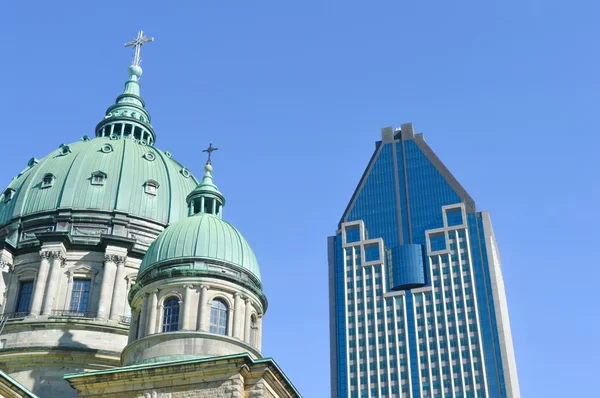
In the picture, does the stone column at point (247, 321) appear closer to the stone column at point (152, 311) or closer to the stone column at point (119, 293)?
the stone column at point (152, 311)

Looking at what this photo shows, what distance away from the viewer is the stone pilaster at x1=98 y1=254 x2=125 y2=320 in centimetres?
4806

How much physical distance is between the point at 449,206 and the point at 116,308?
103m

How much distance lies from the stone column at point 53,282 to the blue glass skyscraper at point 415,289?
89043 mm

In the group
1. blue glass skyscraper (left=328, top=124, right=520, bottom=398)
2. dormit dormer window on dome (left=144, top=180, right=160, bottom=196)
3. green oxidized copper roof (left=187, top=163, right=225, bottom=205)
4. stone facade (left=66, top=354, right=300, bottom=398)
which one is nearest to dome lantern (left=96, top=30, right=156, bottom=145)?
dormit dormer window on dome (left=144, top=180, right=160, bottom=196)

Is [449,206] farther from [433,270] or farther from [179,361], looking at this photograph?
[179,361]

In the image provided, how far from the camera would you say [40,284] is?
159ft

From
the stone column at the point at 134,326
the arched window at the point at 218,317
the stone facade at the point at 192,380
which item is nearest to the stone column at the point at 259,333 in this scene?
the arched window at the point at 218,317

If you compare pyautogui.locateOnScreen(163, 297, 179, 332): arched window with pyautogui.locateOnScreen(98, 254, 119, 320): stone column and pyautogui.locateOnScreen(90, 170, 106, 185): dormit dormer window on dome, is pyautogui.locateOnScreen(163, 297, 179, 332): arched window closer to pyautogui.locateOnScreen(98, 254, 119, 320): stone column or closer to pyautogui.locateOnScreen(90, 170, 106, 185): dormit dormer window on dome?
pyautogui.locateOnScreen(98, 254, 119, 320): stone column

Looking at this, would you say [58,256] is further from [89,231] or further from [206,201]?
[206,201]

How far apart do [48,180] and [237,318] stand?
22.8m

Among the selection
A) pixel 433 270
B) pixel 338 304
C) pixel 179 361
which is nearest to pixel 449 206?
pixel 433 270

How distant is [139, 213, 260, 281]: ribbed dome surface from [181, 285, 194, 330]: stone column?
167 cm

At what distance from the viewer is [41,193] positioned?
2137 inches

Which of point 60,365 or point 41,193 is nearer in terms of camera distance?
point 60,365
